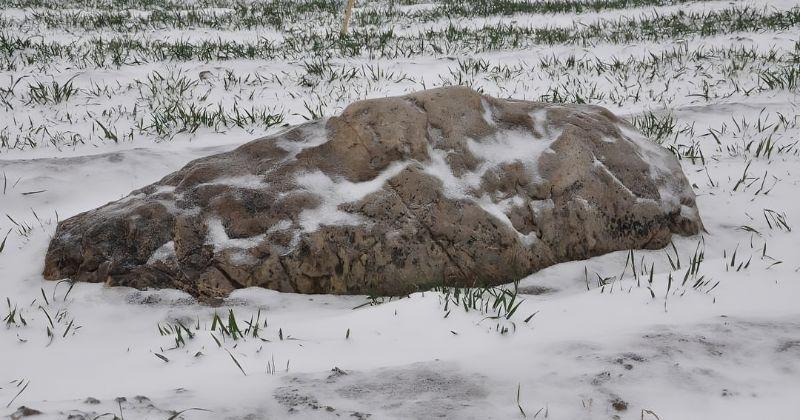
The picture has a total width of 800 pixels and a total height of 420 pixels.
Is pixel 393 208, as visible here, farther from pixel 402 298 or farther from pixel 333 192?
pixel 402 298

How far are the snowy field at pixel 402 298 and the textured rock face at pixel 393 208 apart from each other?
0.14 m

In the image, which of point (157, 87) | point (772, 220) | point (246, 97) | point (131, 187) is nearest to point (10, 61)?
point (157, 87)

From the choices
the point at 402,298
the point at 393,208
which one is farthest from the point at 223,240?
the point at 402,298

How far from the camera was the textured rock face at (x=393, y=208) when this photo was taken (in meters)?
3.12

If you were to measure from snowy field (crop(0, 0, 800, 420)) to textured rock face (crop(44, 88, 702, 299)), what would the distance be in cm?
14

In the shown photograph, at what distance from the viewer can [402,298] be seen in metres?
2.88

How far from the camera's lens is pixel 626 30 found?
404 inches

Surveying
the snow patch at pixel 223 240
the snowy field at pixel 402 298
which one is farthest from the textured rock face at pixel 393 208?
the snowy field at pixel 402 298

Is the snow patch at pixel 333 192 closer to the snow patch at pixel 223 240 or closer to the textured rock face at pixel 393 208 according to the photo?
the textured rock face at pixel 393 208

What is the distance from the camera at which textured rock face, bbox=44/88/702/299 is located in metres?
3.12

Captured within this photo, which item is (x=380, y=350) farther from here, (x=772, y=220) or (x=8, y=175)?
(x=8, y=175)

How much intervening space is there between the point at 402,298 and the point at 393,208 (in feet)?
1.87

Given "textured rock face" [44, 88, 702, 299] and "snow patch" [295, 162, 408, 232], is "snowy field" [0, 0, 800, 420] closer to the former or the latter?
"textured rock face" [44, 88, 702, 299]

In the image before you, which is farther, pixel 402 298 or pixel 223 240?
pixel 223 240
